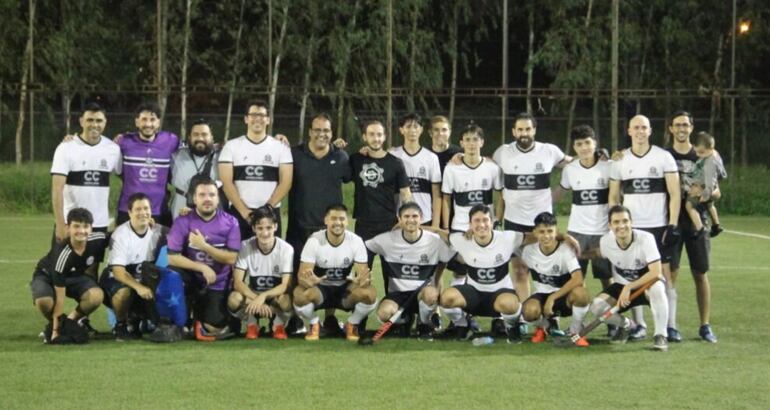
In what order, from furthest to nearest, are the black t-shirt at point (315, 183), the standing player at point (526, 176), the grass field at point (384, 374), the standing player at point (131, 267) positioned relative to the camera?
the standing player at point (526, 176) → the black t-shirt at point (315, 183) → the standing player at point (131, 267) → the grass field at point (384, 374)

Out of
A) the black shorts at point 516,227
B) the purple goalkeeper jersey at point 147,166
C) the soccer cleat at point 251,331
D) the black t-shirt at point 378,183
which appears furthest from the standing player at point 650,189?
the purple goalkeeper jersey at point 147,166

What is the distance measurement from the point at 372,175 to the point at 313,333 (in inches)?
53.1

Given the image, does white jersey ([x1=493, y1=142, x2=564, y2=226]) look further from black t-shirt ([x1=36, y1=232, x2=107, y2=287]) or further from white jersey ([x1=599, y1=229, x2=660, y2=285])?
black t-shirt ([x1=36, y1=232, x2=107, y2=287])

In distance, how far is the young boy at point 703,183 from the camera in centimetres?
894

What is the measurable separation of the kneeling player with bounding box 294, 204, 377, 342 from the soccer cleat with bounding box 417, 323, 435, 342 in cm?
39

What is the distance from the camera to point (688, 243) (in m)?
9.09

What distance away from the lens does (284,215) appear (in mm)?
Result: 19875

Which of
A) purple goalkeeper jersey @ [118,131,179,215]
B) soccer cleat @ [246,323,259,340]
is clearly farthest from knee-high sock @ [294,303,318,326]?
purple goalkeeper jersey @ [118,131,179,215]

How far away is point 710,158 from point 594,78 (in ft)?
57.4

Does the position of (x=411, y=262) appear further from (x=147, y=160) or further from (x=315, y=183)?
(x=147, y=160)

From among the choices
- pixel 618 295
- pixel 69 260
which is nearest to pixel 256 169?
pixel 69 260

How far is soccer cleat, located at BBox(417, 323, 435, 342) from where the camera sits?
894 centimetres

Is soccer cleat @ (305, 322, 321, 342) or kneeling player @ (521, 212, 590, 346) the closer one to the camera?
kneeling player @ (521, 212, 590, 346)

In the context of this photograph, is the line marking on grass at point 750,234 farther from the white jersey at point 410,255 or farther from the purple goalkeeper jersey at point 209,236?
the purple goalkeeper jersey at point 209,236
